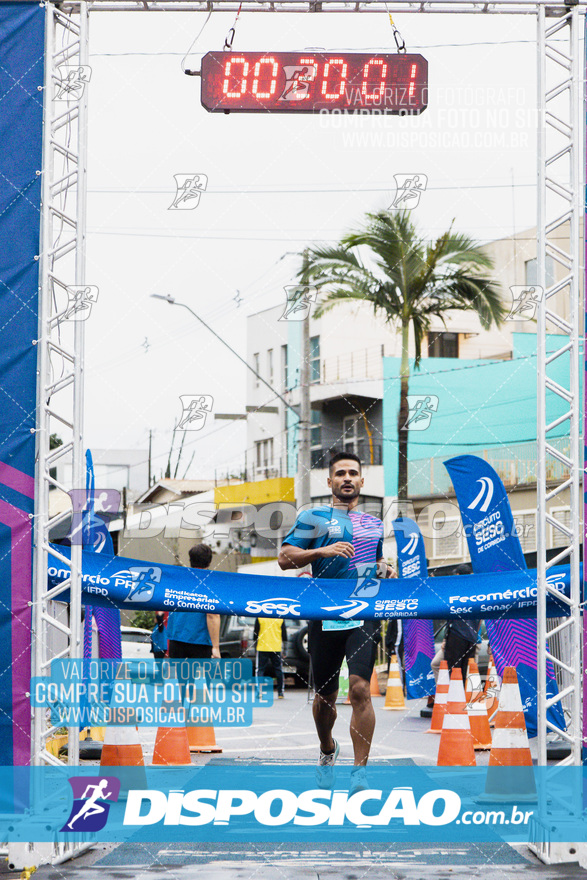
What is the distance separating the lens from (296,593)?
6168 millimetres

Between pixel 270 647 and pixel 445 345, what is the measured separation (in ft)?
69.3

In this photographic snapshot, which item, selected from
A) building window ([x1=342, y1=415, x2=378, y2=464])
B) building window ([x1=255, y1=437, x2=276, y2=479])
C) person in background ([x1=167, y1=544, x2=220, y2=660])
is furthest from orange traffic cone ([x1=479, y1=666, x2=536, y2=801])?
building window ([x1=255, y1=437, x2=276, y2=479])

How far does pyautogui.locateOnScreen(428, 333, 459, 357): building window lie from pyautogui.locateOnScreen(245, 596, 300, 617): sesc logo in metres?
28.4

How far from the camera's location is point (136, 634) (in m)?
19.6

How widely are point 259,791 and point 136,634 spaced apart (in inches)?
537

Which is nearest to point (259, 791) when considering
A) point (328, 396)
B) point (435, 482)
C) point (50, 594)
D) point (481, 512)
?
point (50, 594)

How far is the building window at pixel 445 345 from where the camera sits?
34.1 m

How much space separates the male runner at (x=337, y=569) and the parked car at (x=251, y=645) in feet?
39.6

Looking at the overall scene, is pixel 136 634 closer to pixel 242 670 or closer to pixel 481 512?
pixel 242 670

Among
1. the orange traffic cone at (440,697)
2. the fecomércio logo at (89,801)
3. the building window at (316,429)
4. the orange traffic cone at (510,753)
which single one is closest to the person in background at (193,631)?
the orange traffic cone at (440,697)

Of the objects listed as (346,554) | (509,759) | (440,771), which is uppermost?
(346,554)

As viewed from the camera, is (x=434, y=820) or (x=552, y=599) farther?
(x=552, y=599)

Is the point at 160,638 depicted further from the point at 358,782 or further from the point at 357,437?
the point at 357,437

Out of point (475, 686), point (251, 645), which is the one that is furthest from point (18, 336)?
point (251, 645)
